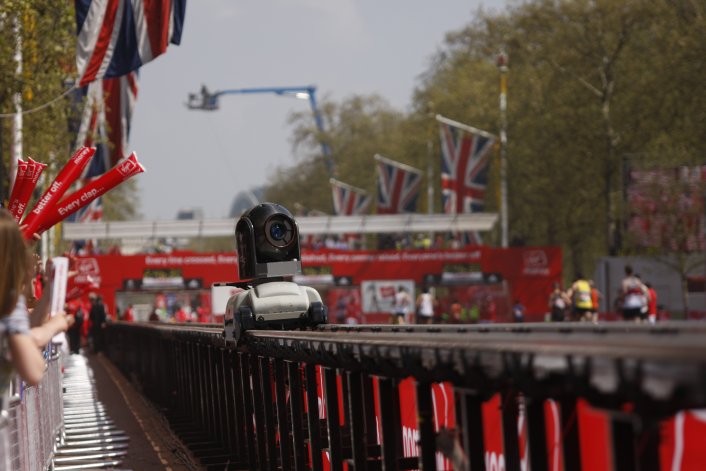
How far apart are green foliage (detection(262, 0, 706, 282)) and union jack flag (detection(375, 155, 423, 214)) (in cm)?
406

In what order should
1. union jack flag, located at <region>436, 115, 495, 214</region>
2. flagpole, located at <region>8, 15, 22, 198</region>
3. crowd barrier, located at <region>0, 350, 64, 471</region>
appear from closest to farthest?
crowd barrier, located at <region>0, 350, 64, 471</region> → flagpole, located at <region>8, 15, 22, 198</region> → union jack flag, located at <region>436, 115, 495, 214</region>

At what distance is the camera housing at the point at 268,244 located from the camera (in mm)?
12938

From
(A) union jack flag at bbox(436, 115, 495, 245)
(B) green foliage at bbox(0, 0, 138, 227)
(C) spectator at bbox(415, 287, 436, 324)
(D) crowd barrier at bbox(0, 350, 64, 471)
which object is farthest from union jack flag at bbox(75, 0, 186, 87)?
(A) union jack flag at bbox(436, 115, 495, 245)

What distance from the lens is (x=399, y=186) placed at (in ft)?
224

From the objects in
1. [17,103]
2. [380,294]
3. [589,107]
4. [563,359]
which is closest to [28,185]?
[563,359]

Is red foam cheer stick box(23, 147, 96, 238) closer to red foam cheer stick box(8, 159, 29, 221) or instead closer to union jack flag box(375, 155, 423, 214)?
red foam cheer stick box(8, 159, 29, 221)

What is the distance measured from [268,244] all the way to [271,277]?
34 cm

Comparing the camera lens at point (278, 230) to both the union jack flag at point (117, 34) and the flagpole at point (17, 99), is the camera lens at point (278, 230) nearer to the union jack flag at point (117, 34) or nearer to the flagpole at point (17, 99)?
the union jack flag at point (117, 34)

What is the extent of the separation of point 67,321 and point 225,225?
75682mm

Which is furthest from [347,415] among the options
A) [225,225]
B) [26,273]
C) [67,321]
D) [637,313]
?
[225,225]

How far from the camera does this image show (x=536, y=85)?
63.3 meters

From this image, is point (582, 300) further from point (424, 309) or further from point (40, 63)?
point (40, 63)

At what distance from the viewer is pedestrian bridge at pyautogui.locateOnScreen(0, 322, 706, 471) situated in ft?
12.8

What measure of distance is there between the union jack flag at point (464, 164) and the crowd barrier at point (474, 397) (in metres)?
43.7
